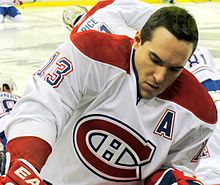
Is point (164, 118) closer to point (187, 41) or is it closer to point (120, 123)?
point (120, 123)

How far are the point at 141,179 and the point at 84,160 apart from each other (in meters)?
0.17

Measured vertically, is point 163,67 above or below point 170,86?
above

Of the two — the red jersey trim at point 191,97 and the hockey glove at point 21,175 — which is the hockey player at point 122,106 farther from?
the hockey glove at point 21,175

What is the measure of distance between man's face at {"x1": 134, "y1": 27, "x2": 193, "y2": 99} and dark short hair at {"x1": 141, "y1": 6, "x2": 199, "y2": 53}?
12 mm

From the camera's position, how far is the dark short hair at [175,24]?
4.42 feet

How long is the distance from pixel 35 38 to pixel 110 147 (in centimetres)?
451

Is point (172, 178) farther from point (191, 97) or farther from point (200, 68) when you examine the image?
point (200, 68)

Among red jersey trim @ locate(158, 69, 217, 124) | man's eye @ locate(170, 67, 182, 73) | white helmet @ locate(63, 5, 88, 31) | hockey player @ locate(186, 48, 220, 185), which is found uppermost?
man's eye @ locate(170, 67, 182, 73)

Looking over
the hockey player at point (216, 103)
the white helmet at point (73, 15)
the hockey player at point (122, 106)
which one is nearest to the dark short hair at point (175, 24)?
the hockey player at point (122, 106)

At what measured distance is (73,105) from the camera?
55.8 inches

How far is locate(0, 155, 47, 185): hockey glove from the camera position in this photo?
109 centimetres

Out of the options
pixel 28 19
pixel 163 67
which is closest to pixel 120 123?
pixel 163 67

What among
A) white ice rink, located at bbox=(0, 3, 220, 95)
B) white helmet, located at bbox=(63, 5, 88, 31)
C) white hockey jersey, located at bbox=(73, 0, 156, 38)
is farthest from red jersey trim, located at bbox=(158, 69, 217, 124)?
white ice rink, located at bbox=(0, 3, 220, 95)

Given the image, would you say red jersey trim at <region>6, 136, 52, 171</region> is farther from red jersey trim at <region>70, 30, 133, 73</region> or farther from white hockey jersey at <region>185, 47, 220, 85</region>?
white hockey jersey at <region>185, 47, 220, 85</region>
